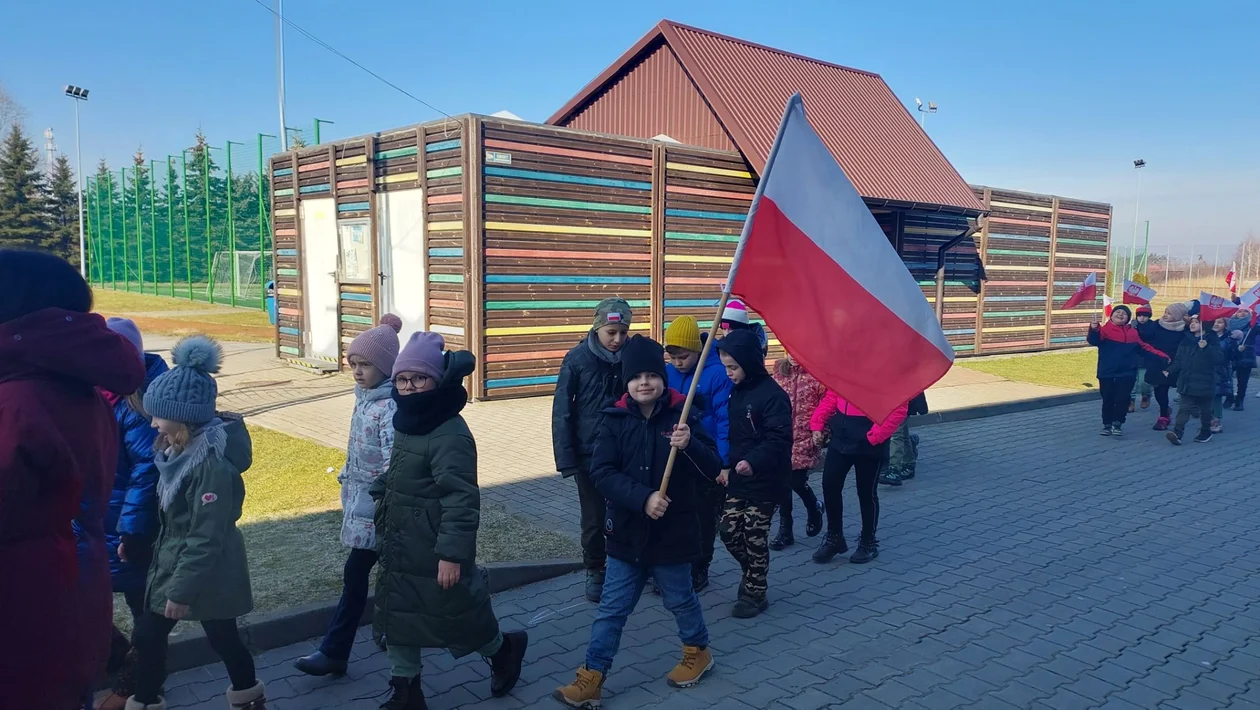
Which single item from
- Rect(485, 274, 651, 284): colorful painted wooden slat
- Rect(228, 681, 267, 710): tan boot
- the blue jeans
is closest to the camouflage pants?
the blue jeans

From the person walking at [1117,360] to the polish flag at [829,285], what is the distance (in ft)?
27.0

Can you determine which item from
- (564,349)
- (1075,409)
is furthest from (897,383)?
(1075,409)

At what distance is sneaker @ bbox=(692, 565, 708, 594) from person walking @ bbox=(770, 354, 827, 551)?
0.97 meters

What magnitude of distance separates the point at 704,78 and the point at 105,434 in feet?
46.7

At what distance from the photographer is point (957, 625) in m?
5.02

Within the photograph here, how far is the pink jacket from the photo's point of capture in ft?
18.9

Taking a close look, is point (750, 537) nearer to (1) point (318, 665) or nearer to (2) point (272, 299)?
(1) point (318, 665)

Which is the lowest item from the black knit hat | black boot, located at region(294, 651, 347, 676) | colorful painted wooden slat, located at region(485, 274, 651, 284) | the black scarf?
black boot, located at region(294, 651, 347, 676)

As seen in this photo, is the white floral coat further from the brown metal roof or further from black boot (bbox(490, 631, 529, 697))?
the brown metal roof

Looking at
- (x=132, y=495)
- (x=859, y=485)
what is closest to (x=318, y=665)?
(x=132, y=495)

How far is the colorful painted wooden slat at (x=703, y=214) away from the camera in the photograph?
44.9 feet

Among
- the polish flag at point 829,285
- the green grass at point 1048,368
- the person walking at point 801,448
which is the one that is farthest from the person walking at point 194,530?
the green grass at point 1048,368

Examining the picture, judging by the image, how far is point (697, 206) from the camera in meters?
14.0

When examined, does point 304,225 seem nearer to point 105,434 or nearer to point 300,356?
point 300,356
